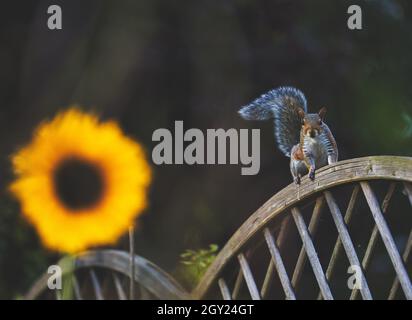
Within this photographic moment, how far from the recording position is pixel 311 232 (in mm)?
2785

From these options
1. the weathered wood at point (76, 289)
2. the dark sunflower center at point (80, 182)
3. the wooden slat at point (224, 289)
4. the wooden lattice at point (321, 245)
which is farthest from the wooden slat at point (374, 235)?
the weathered wood at point (76, 289)

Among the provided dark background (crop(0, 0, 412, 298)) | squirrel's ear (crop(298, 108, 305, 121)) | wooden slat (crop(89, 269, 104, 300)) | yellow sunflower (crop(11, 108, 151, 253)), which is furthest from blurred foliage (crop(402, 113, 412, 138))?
wooden slat (crop(89, 269, 104, 300))

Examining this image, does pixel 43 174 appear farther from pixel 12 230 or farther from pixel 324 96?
pixel 324 96

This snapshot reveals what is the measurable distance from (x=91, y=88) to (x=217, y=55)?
1.65 ft

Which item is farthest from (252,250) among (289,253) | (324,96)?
(324,96)

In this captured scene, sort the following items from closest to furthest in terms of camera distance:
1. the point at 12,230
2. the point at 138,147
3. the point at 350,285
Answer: the point at 350,285, the point at 138,147, the point at 12,230

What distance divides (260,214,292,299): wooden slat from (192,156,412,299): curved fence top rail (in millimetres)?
44

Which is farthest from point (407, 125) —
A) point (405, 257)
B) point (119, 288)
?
point (119, 288)

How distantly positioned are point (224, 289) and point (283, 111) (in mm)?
672

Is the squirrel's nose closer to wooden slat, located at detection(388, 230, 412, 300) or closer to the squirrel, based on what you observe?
the squirrel

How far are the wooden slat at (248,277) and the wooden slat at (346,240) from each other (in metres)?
0.42

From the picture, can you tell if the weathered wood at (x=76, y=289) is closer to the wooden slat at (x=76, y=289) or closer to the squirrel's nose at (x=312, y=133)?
the wooden slat at (x=76, y=289)

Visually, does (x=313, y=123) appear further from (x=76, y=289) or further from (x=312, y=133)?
(x=76, y=289)

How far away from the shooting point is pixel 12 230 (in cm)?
370
